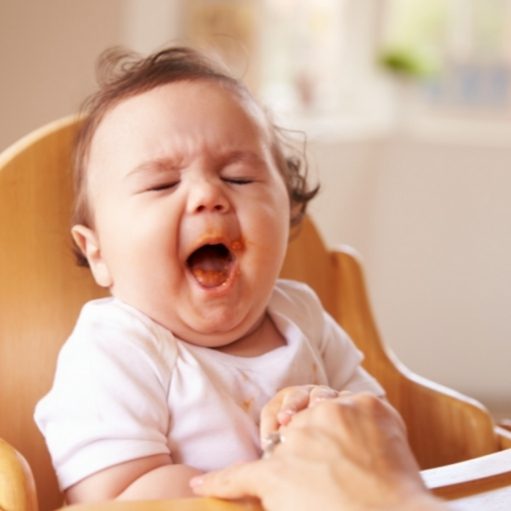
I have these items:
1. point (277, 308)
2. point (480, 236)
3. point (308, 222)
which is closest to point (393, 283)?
point (480, 236)

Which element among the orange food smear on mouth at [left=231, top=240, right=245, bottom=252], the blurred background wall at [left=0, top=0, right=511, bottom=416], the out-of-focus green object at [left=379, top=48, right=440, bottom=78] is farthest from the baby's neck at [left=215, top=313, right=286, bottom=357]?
the out-of-focus green object at [left=379, top=48, right=440, bottom=78]

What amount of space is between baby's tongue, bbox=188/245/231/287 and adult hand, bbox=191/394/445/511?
251mm

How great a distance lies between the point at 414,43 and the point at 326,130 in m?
0.51

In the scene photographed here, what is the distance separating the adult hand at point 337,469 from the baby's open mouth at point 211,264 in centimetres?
25

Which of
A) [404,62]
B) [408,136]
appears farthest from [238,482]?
[404,62]

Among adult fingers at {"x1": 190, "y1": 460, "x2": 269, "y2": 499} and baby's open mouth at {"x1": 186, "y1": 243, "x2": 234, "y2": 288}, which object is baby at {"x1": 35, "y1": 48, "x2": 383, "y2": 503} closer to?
A: baby's open mouth at {"x1": 186, "y1": 243, "x2": 234, "y2": 288}

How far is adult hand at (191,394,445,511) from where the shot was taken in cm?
64

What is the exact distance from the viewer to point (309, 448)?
2.26 feet

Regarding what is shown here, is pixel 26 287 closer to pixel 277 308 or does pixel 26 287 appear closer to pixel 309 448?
pixel 277 308

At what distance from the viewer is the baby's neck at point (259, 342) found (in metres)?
1.03

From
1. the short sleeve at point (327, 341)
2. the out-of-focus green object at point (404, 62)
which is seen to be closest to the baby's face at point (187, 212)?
the short sleeve at point (327, 341)

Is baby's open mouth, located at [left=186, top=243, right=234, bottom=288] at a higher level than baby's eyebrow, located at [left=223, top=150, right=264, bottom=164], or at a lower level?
lower

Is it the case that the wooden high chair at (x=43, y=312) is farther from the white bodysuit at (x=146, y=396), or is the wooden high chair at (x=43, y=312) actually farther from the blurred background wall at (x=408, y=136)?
the blurred background wall at (x=408, y=136)

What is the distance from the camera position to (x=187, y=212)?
37.3 inches
